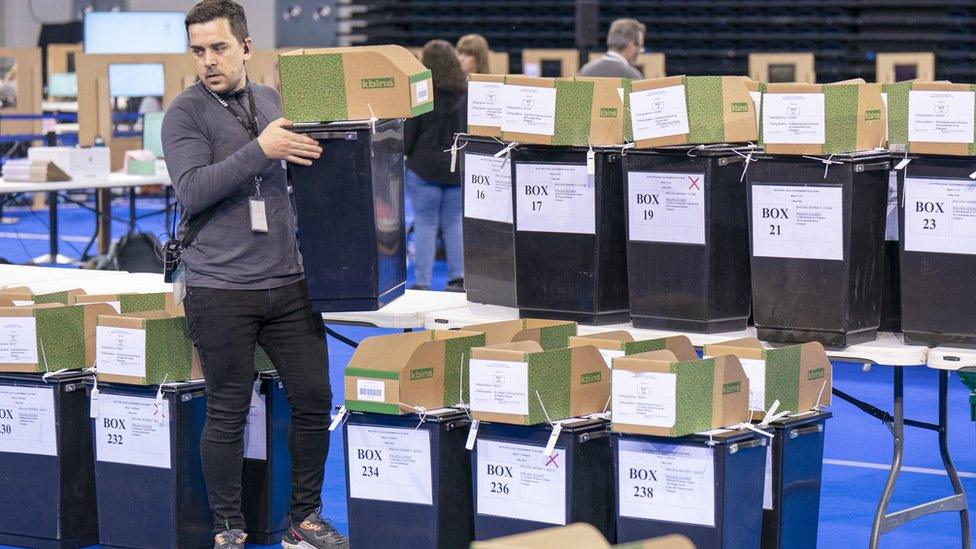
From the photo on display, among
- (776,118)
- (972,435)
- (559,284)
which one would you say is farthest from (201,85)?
(972,435)

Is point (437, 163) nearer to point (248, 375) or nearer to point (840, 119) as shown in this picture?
point (248, 375)

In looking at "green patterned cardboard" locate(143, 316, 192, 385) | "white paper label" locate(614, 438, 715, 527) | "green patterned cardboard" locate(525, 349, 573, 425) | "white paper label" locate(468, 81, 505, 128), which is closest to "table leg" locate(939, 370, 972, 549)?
"white paper label" locate(614, 438, 715, 527)

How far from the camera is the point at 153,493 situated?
362 cm

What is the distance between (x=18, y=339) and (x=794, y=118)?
206cm

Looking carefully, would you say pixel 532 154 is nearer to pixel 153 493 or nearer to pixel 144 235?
pixel 153 493

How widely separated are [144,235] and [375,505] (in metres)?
4.63

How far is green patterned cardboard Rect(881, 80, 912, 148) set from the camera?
314cm

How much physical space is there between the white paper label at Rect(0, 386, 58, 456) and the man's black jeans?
1.77 ft

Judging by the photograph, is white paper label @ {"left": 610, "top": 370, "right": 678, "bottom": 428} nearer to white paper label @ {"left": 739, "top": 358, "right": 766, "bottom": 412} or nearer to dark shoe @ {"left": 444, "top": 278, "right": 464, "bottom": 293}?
white paper label @ {"left": 739, "top": 358, "right": 766, "bottom": 412}

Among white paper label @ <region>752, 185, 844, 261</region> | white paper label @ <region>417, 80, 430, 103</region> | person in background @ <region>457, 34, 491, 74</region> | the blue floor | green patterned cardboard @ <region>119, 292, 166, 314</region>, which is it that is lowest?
the blue floor

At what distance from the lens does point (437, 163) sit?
7465 mm

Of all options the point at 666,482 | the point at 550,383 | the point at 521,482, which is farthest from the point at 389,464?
the point at 666,482

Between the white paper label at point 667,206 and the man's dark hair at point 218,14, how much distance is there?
98 centimetres

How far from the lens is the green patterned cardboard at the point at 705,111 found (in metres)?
3.22
